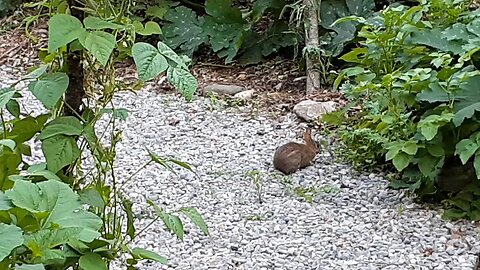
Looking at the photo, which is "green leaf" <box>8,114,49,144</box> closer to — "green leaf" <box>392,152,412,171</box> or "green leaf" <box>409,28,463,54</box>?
"green leaf" <box>392,152,412,171</box>

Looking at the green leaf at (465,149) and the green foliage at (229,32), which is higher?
the green leaf at (465,149)

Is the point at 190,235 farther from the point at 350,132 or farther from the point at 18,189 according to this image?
the point at 18,189

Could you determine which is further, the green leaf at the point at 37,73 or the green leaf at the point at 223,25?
the green leaf at the point at 223,25

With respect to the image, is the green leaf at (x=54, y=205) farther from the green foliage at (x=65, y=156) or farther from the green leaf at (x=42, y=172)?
the green leaf at (x=42, y=172)

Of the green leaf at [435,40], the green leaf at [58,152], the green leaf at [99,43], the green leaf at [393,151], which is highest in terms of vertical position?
the green leaf at [99,43]

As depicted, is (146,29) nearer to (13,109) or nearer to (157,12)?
(13,109)

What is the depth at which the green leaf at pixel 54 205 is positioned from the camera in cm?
117

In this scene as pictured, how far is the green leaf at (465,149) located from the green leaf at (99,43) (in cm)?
165

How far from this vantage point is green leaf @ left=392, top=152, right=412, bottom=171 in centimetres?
277

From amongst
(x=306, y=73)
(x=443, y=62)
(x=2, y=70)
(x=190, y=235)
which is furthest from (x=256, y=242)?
(x=2, y=70)

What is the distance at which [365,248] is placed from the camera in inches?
103

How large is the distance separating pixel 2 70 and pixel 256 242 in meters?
2.83

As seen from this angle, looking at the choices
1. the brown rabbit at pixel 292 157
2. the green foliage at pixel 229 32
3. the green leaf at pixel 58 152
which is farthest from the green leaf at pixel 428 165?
the green foliage at pixel 229 32

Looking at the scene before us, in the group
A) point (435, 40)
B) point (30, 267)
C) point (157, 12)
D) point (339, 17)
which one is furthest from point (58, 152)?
point (157, 12)
